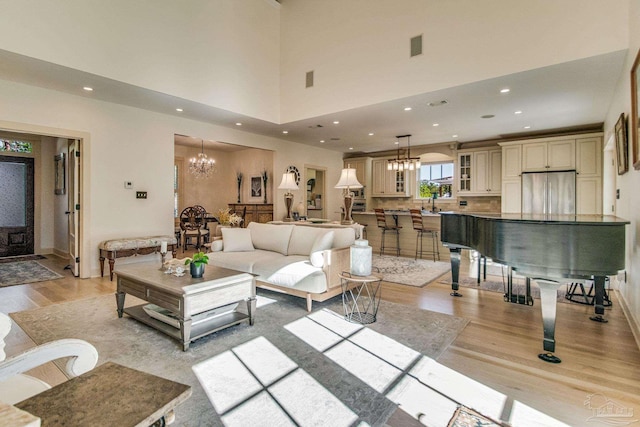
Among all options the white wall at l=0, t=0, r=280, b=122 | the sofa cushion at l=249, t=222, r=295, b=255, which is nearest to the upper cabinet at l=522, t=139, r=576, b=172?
the white wall at l=0, t=0, r=280, b=122

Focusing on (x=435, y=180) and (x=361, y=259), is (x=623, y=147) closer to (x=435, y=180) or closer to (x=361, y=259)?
(x=361, y=259)

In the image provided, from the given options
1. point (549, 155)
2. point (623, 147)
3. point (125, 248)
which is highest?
point (549, 155)

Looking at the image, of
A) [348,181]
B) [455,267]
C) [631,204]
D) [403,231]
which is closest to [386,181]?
[403,231]

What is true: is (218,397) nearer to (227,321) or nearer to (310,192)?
(227,321)

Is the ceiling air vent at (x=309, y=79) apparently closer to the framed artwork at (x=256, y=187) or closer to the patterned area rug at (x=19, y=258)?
the framed artwork at (x=256, y=187)

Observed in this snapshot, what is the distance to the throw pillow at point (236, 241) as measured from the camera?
4660 mm

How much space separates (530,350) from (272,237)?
3314 mm

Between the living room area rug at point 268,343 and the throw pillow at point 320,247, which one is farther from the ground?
the throw pillow at point 320,247

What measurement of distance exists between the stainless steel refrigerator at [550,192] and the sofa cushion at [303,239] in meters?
5.18

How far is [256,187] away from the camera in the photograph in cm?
970

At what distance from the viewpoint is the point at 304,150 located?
880 cm

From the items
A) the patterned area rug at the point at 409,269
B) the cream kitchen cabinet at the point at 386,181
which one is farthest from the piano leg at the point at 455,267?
the cream kitchen cabinet at the point at 386,181

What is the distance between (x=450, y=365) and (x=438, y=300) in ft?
5.62

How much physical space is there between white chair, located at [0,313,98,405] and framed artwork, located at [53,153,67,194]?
277 inches
